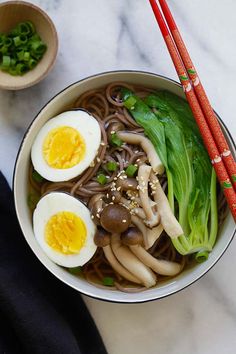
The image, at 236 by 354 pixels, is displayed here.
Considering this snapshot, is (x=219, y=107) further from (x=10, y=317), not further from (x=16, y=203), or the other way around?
(x=10, y=317)

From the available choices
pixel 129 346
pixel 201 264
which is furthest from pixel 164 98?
pixel 129 346

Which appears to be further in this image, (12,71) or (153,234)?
(12,71)

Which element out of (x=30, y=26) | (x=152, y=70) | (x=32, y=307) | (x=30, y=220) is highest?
(x=30, y=26)

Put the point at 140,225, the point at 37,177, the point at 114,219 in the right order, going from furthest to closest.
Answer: the point at 37,177
the point at 140,225
the point at 114,219

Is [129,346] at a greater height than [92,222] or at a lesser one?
lesser

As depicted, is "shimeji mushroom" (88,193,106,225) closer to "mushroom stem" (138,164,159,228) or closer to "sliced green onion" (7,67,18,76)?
"mushroom stem" (138,164,159,228)

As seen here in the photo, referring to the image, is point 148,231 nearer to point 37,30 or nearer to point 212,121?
point 212,121

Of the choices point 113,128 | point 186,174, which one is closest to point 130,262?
point 186,174
